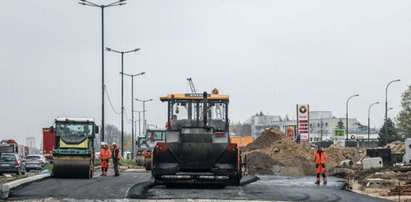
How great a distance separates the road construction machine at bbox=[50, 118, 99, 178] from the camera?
113 ft

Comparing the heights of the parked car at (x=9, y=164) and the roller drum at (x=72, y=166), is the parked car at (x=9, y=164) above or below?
below

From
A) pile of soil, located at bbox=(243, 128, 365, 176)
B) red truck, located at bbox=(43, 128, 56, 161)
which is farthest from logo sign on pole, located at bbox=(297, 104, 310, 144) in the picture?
red truck, located at bbox=(43, 128, 56, 161)

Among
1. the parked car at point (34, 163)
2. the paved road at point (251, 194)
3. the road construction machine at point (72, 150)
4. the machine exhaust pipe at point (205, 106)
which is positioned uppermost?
the machine exhaust pipe at point (205, 106)

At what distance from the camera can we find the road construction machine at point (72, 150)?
3434 centimetres

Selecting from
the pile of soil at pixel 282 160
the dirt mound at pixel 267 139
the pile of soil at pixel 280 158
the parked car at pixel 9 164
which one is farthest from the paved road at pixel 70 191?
the dirt mound at pixel 267 139

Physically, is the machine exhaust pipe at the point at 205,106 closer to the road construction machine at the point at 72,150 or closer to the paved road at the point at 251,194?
the paved road at the point at 251,194

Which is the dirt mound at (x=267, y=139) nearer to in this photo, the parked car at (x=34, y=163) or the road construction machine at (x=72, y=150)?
the parked car at (x=34, y=163)

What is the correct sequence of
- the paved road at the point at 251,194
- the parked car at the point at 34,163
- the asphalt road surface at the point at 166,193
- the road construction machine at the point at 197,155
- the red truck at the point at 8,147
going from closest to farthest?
the asphalt road surface at the point at 166,193 → the paved road at the point at 251,194 → the road construction machine at the point at 197,155 → the parked car at the point at 34,163 → the red truck at the point at 8,147

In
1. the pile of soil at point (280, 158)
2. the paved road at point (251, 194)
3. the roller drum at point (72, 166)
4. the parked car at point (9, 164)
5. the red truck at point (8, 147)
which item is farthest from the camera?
the red truck at point (8, 147)

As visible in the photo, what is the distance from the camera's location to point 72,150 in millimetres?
34469

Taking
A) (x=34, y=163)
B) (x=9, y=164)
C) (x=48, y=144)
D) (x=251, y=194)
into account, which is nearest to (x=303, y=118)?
(x=9, y=164)

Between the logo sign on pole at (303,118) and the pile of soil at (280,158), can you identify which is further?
the logo sign on pole at (303,118)

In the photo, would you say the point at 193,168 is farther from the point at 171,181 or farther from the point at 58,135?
the point at 58,135

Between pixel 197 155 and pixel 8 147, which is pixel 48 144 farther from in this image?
pixel 197 155
